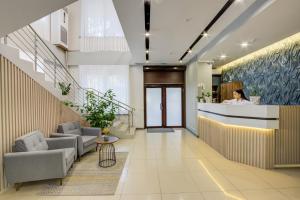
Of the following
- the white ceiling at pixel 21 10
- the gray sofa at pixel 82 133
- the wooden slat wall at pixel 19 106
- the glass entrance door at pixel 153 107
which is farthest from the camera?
the glass entrance door at pixel 153 107

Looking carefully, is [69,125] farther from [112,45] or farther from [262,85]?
Result: [262,85]

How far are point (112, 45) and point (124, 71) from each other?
130 centimetres

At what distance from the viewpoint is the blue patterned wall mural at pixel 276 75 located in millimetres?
5172

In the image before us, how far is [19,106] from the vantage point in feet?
13.0

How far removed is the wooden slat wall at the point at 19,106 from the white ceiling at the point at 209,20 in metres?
2.35

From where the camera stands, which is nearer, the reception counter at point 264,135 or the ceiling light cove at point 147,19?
the ceiling light cove at point 147,19

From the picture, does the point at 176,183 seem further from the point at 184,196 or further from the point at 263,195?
the point at 263,195

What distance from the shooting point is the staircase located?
4.18 m

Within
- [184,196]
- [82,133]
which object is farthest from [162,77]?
[184,196]

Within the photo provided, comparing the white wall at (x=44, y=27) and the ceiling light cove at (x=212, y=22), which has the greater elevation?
the white wall at (x=44, y=27)

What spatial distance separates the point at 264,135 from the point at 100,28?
25.6ft

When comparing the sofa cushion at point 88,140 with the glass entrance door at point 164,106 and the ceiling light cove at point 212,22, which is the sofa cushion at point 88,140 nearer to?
the ceiling light cove at point 212,22

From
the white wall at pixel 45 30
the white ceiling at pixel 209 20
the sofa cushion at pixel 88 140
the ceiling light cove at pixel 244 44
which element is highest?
the white wall at pixel 45 30

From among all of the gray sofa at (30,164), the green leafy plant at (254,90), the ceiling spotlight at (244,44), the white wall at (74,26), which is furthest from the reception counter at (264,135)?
the white wall at (74,26)
